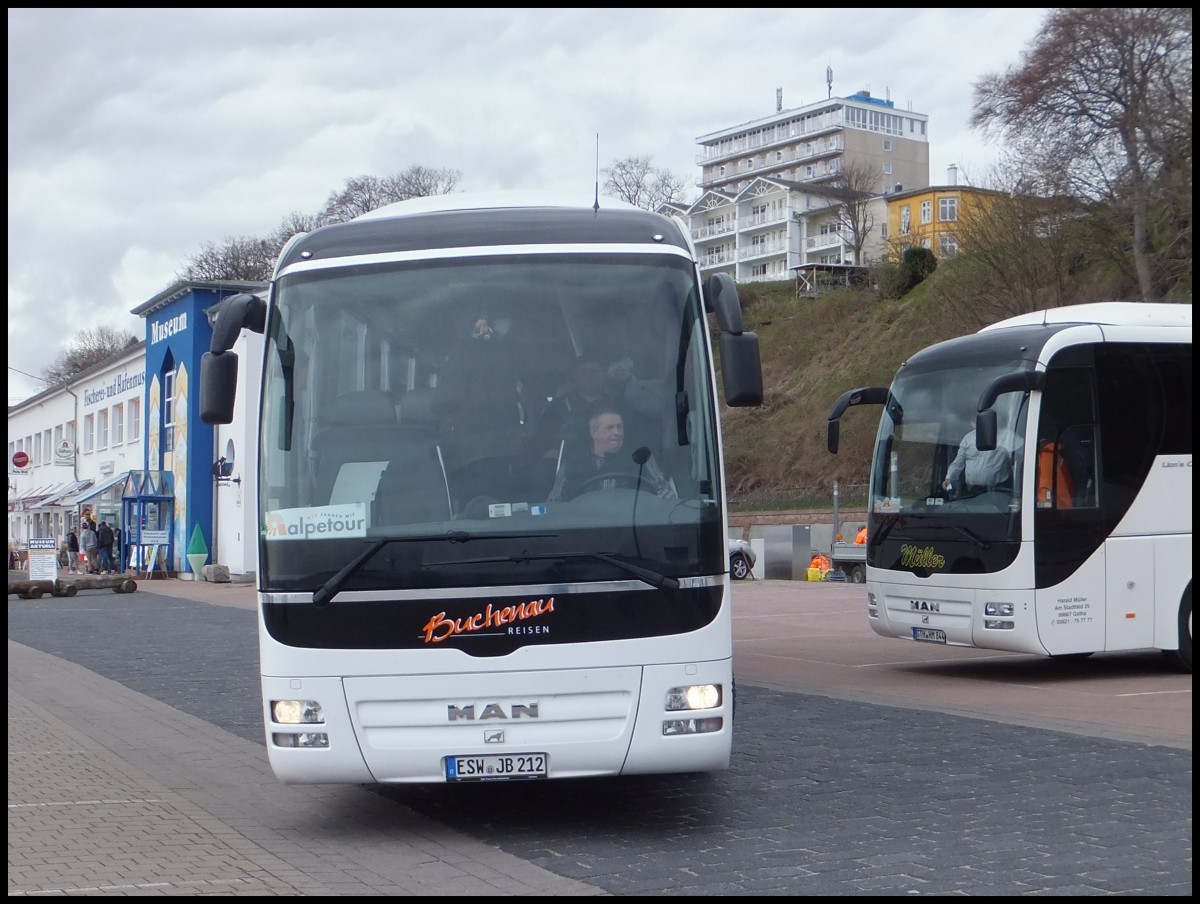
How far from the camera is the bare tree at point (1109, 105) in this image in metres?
34.0

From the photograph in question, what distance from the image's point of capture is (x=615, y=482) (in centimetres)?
752

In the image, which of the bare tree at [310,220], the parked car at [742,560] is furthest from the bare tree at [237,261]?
the parked car at [742,560]

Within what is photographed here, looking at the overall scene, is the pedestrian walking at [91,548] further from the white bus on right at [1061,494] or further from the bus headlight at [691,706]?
Result: the bus headlight at [691,706]

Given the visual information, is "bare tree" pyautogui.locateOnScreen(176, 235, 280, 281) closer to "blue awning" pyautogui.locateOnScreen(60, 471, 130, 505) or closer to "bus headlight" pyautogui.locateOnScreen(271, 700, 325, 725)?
"blue awning" pyautogui.locateOnScreen(60, 471, 130, 505)

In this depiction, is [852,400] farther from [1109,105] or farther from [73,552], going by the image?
[73,552]

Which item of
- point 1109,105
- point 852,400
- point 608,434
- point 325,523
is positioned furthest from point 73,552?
point 608,434

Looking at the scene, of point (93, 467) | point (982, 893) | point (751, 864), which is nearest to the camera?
point (982, 893)

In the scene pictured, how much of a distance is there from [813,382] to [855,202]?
27825 millimetres

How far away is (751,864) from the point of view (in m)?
6.90

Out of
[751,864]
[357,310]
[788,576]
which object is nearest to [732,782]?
[751,864]

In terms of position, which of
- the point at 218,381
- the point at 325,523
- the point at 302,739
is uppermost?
the point at 218,381

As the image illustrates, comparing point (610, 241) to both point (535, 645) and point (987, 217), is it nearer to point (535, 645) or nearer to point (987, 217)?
point (535, 645)

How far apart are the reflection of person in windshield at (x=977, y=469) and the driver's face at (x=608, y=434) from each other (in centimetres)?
723

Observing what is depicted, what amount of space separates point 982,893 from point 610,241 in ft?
12.4
